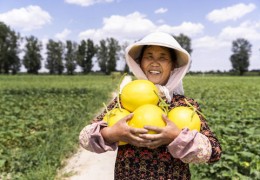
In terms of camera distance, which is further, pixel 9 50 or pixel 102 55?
pixel 102 55

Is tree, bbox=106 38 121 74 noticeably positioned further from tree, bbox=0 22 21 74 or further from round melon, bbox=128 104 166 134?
round melon, bbox=128 104 166 134

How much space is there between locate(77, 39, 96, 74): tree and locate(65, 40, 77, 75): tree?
7.13ft

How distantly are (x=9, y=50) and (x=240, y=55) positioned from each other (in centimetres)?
5580

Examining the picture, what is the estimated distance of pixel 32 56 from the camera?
94.5 m

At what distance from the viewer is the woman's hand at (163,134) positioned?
1.95 metres

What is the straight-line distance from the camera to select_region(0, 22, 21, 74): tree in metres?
87.9

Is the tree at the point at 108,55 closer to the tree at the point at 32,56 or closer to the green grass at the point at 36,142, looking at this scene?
the tree at the point at 32,56

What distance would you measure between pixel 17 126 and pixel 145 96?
24.9 feet

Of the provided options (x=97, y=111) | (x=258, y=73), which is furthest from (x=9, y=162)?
(x=258, y=73)

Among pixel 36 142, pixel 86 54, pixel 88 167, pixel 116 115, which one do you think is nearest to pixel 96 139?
pixel 116 115

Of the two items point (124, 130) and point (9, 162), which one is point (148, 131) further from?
point (9, 162)

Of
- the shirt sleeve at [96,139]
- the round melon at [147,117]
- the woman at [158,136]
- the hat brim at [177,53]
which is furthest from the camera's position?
the hat brim at [177,53]

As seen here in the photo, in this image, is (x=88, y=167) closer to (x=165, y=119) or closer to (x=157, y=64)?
(x=157, y=64)

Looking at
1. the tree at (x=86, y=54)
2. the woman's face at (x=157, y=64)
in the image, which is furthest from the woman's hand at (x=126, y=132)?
the tree at (x=86, y=54)
